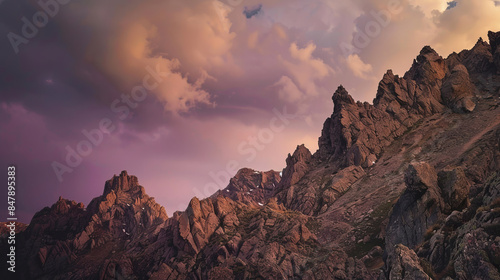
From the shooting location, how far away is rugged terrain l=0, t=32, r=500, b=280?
24.8 m

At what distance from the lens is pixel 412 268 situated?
2002 centimetres

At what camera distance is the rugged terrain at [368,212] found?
974 inches

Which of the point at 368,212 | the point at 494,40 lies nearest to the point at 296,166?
the point at 368,212

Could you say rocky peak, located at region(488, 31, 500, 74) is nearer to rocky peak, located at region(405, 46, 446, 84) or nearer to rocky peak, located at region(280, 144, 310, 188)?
rocky peak, located at region(405, 46, 446, 84)

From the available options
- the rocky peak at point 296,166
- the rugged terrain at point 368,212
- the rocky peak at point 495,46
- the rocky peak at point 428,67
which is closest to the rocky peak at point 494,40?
the rocky peak at point 495,46

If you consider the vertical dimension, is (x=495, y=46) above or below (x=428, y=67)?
below

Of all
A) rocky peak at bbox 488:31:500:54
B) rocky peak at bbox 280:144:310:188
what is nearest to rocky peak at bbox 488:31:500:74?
rocky peak at bbox 488:31:500:54

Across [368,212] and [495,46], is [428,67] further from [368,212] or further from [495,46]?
[368,212]

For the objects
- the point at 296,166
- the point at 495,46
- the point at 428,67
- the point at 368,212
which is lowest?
the point at 368,212

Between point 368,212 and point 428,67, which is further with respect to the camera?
point 428,67

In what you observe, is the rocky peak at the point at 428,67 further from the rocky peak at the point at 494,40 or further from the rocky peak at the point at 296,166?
the rocky peak at the point at 296,166

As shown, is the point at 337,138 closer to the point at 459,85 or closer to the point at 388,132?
the point at 388,132

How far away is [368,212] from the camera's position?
10112cm

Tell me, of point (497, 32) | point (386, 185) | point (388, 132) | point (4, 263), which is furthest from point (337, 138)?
point (4, 263)
